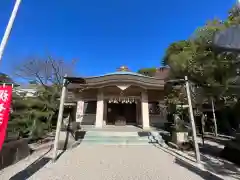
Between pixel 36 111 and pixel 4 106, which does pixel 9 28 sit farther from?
pixel 36 111

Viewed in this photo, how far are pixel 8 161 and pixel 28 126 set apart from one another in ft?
13.1

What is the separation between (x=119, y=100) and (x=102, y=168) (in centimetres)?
853

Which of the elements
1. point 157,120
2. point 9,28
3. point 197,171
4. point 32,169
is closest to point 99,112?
point 157,120

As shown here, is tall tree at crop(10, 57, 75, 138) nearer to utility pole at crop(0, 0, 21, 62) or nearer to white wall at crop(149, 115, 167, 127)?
utility pole at crop(0, 0, 21, 62)

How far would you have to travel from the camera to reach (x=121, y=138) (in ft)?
29.1

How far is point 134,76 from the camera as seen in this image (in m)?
11.5

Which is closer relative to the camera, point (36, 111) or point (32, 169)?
point (32, 169)

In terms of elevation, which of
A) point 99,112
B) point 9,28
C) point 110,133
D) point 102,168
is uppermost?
point 9,28

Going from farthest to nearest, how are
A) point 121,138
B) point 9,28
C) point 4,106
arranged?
1. point 121,138
2. point 9,28
3. point 4,106

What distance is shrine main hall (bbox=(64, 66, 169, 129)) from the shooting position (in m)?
11.7

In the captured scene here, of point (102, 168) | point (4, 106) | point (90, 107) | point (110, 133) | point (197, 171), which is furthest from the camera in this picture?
point (90, 107)

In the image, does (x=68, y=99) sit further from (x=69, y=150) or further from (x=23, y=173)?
(x=23, y=173)

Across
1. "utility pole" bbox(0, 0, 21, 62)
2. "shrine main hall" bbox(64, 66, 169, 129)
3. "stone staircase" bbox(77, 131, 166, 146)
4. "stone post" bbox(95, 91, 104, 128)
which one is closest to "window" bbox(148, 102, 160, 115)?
"shrine main hall" bbox(64, 66, 169, 129)

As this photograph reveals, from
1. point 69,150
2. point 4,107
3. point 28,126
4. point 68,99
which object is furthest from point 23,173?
point 68,99
